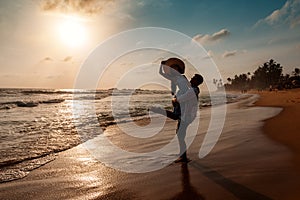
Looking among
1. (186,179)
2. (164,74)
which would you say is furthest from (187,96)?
(186,179)

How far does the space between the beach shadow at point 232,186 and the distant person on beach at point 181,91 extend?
0.92 metres

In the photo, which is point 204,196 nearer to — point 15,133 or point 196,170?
point 196,170

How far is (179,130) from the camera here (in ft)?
18.5

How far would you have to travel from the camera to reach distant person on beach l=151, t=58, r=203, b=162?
17.0ft

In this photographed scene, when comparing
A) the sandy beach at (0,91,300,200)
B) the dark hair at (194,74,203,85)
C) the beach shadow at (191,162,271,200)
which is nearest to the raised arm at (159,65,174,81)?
the dark hair at (194,74,203,85)

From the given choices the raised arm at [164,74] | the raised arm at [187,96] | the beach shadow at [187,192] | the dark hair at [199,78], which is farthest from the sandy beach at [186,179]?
the raised arm at [164,74]

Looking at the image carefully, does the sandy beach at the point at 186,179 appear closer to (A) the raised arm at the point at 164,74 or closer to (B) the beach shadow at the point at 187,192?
(B) the beach shadow at the point at 187,192

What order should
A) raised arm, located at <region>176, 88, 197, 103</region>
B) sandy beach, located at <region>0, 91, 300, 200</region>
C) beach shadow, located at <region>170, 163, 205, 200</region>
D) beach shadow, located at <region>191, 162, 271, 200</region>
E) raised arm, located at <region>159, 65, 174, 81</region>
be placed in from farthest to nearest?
raised arm, located at <region>159, 65, 174, 81</region>
raised arm, located at <region>176, 88, 197, 103</region>
sandy beach, located at <region>0, 91, 300, 200</region>
beach shadow, located at <region>170, 163, 205, 200</region>
beach shadow, located at <region>191, 162, 271, 200</region>

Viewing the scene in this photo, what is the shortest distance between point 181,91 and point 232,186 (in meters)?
2.19

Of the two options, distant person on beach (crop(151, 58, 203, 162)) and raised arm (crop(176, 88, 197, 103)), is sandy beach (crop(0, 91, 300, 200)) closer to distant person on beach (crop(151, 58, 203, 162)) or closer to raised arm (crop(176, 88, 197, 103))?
distant person on beach (crop(151, 58, 203, 162))

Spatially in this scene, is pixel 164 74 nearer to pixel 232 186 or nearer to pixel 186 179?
pixel 186 179

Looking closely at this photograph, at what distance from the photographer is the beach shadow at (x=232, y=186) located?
3346 mm

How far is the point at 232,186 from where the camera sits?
3.75 m

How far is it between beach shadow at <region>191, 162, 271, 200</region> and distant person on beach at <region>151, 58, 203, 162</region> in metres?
0.92
